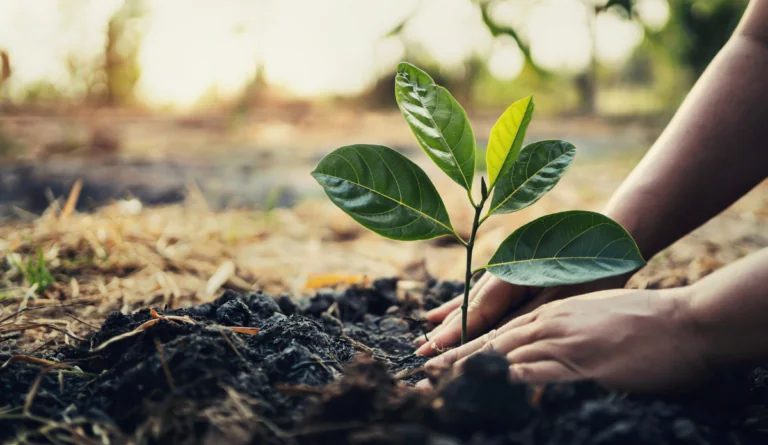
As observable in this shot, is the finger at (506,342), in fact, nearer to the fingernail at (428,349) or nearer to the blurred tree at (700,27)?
the fingernail at (428,349)

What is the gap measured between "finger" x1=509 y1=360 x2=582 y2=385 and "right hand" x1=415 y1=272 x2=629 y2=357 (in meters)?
0.31

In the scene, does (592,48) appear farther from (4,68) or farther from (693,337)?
(693,337)

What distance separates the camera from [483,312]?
1.24 meters

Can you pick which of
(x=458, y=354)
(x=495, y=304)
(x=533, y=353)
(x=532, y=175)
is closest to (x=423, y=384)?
(x=458, y=354)

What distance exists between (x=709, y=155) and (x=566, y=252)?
49 centimetres

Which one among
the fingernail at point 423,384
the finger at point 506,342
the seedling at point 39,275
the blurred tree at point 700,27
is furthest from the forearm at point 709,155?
the blurred tree at point 700,27

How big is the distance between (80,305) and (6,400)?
2.29 feet

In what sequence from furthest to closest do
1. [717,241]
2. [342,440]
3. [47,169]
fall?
[47,169]
[717,241]
[342,440]

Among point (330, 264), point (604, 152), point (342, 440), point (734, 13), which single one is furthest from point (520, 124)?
point (734, 13)

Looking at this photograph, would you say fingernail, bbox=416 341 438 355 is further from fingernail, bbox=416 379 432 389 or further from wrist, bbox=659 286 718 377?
wrist, bbox=659 286 718 377

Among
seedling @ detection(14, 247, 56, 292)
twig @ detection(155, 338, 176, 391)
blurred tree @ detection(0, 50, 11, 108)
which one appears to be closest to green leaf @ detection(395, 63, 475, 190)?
twig @ detection(155, 338, 176, 391)

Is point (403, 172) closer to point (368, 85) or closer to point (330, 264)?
point (330, 264)

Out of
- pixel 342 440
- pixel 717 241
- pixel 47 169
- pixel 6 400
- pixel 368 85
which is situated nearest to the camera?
pixel 342 440

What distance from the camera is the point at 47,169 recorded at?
15.2 feet
